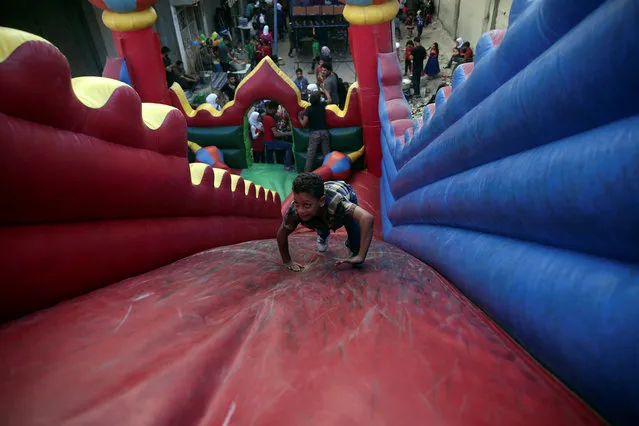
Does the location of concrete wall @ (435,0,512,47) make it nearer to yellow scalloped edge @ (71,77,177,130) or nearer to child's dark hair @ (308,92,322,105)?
child's dark hair @ (308,92,322,105)

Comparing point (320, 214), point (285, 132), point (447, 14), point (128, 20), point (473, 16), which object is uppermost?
point (447, 14)

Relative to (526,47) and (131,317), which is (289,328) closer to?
(131,317)

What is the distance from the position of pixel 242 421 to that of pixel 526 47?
133 centimetres

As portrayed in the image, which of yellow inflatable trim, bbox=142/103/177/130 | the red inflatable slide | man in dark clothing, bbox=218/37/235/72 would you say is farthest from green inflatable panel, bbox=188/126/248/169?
man in dark clothing, bbox=218/37/235/72

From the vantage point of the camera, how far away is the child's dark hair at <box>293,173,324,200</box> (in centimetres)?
170

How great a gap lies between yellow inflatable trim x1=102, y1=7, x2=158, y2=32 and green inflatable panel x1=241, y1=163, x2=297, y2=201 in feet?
6.26

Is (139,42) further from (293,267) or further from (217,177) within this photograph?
(293,267)

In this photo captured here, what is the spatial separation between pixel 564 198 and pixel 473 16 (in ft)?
32.2

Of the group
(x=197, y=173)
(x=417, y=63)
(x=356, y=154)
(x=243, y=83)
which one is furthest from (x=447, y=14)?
(x=197, y=173)

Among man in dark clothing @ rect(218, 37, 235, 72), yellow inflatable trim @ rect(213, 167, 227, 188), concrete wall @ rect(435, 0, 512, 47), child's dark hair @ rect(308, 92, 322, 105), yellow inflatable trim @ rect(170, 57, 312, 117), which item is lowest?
yellow inflatable trim @ rect(213, 167, 227, 188)

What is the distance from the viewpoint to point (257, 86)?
4500 mm

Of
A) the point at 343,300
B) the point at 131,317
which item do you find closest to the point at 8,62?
the point at 131,317

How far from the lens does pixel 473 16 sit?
9.20 metres

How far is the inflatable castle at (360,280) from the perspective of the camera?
0.81m
